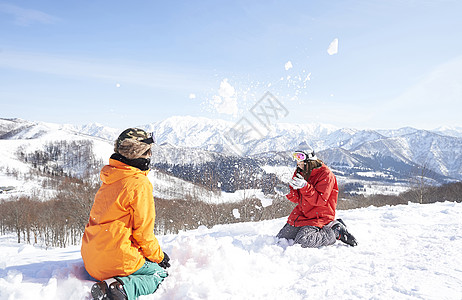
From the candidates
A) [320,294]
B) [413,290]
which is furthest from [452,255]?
[320,294]

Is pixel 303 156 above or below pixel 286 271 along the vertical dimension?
above

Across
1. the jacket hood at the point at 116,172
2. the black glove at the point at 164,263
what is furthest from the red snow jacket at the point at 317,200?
the jacket hood at the point at 116,172

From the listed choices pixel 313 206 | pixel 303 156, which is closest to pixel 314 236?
pixel 313 206

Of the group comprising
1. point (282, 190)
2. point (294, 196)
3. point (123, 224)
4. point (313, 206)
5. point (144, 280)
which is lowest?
point (144, 280)

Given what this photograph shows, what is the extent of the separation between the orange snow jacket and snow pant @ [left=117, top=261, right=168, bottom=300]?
3.7 inches

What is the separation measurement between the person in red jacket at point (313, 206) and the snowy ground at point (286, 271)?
0.22 m

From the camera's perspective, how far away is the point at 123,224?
2.95 m

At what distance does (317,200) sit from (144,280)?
316 cm

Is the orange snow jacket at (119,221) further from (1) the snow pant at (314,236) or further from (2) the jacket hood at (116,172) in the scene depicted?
(1) the snow pant at (314,236)

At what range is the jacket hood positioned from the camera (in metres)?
2.94

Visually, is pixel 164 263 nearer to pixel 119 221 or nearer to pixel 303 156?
pixel 119 221

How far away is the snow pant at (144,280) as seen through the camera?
2.91 metres

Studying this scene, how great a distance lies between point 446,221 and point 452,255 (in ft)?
9.93

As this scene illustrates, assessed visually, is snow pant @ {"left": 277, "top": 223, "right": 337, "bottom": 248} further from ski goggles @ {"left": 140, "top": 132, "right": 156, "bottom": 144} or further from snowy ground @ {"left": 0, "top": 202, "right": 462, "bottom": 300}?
ski goggles @ {"left": 140, "top": 132, "right": 156, "bottom": 144}
